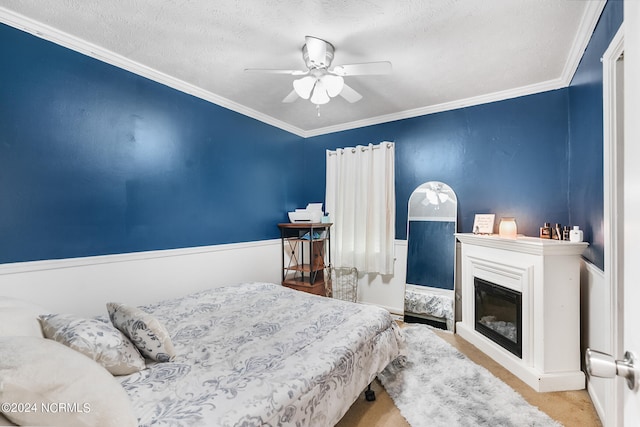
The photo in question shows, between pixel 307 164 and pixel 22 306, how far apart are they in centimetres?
336

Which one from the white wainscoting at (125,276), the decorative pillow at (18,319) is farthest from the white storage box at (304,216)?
the decorative pillow at (18,319)

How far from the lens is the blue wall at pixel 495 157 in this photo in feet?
8.77

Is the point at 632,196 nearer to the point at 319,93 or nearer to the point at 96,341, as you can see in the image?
the point at 96,341

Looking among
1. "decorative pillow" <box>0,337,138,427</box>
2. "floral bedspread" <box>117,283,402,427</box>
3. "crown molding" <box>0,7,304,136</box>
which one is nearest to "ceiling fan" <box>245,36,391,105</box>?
"crown molding" <box>0,7,304,136</box>

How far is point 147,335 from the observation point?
1312 millimetres

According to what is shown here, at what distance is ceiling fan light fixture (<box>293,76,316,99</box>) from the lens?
84.4 inches

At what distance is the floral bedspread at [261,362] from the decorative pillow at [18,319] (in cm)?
43

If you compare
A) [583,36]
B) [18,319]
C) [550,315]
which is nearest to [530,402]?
[550,315]

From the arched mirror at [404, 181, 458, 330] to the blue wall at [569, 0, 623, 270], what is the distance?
1063 mm

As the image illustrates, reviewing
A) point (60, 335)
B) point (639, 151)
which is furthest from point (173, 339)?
point (639, 151)

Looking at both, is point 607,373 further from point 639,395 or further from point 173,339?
point 173,339

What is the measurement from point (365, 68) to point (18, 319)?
7.42 feet

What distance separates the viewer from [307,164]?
425 cm

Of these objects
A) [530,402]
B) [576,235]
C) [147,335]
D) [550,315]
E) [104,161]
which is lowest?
[530,402]
